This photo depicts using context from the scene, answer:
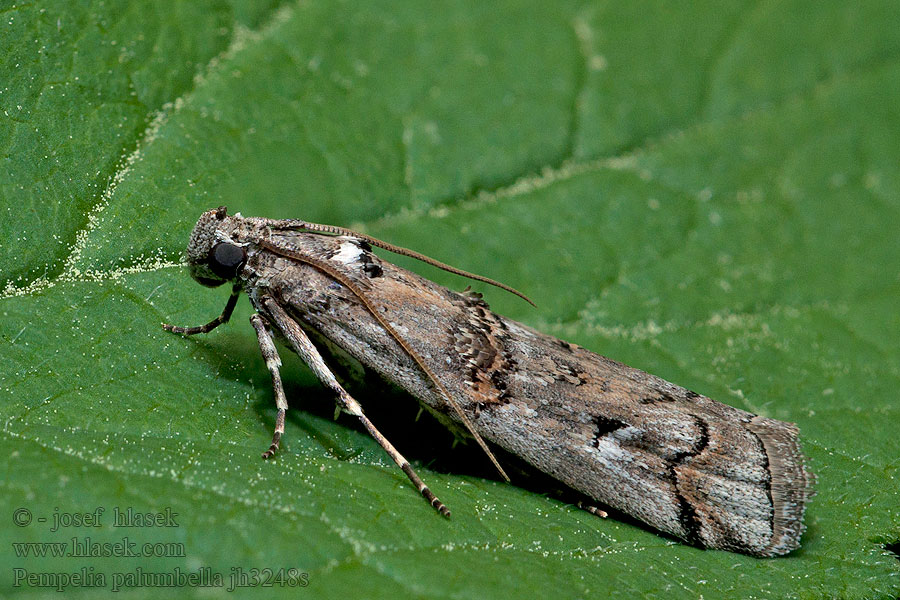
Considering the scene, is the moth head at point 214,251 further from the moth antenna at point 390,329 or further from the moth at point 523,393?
the moth antenna at point 390,329

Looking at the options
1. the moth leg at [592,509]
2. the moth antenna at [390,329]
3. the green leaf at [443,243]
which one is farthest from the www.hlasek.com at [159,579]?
the moth leg at [592,509]

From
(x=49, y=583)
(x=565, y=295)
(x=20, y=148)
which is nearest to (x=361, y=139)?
(x=565, y=295)

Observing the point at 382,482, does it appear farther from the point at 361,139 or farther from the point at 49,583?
the point at 361,139

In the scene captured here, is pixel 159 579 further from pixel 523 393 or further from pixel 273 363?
pixel 523 393

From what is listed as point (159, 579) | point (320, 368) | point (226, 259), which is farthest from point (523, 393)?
point (159, 579)

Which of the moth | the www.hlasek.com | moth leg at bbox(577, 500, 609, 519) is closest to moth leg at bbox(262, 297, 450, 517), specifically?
the moth

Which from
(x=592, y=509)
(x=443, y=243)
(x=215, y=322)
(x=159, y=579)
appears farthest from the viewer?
(x=443, y=243)
